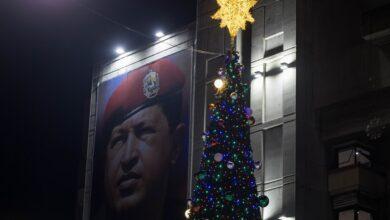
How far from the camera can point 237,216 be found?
86.8 feet

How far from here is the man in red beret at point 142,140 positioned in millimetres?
44094

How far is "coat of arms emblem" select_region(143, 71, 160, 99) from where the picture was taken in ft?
151

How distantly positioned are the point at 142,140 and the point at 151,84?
316 centimetres

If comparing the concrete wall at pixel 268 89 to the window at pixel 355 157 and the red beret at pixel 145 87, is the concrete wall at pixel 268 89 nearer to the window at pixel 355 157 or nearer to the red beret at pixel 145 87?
the window at pixel 355 157

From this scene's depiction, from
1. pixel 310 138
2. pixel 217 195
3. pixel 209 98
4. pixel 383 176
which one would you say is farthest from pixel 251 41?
pixel 217 195

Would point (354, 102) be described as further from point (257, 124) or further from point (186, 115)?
point (186, 115)

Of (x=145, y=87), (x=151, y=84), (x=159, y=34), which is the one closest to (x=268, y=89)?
(x=151, y=84)

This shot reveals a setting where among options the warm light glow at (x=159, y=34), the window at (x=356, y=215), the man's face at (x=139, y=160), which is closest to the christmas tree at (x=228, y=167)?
the window at (x=356, y=215)

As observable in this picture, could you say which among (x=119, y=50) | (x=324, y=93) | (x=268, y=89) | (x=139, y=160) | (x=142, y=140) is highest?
(x=119, y=50)

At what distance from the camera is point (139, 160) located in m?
45.3

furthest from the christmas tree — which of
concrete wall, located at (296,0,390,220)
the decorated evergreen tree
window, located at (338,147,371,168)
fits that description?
window, located at (338,147,371,168)

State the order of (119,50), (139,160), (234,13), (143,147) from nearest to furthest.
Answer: (234,13) < (143,147) < (139,160) < (119,50)

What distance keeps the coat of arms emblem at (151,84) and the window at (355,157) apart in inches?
547

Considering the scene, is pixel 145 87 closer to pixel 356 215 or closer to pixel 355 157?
pixel 355 157
